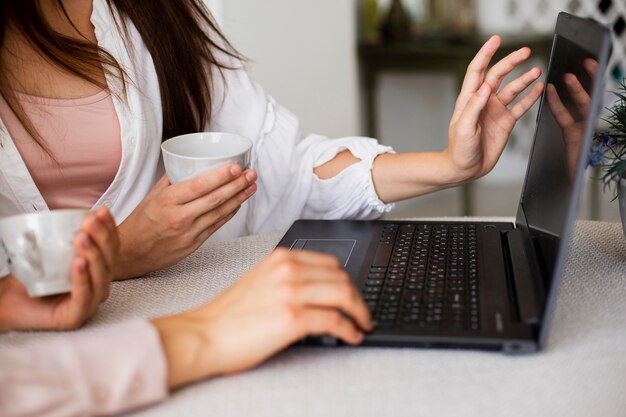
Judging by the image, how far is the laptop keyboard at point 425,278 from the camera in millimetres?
729

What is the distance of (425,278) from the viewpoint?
32.5 inches

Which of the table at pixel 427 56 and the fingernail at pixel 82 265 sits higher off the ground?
the fingernail at pixel 82 265

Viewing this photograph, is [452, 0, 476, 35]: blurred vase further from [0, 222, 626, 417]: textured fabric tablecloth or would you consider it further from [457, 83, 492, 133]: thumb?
[0, 222, 626, 417]: textured fabric tablecloth

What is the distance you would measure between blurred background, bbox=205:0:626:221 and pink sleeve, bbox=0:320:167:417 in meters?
1.77

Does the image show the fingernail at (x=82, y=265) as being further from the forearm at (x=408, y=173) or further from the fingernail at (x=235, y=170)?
the forearm at (x=408, y=173)

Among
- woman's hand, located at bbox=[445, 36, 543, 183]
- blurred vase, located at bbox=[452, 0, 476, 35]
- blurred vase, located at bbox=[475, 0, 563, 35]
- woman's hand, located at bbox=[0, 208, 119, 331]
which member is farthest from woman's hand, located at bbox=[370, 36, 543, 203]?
blurred vase, located at bbox=[475, 0, 563, 35]

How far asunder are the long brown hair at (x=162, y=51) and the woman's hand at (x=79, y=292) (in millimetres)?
377

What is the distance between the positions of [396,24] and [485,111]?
219 cm

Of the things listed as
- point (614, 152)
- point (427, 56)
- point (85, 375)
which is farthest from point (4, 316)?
point (427, 56)

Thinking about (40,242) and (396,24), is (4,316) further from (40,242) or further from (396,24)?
(396,24)

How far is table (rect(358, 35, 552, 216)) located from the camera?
3020 mm

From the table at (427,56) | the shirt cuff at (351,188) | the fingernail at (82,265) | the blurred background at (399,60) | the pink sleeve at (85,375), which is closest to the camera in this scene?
the pink sleeve at (85,375)

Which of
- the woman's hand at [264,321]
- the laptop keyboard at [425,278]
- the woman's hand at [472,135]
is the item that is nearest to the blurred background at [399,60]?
the woman's hand at [472,135]

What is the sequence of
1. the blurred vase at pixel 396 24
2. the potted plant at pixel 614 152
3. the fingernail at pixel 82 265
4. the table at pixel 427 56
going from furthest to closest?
1. the blurred vase at pixel 396 24
2. the table at pixel 427 56
3. the potted plant at pixel 614 152
4. the fingernail at pixel 82 265
